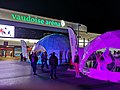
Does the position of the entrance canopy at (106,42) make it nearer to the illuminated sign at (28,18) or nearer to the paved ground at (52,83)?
the paved ground at (52,83)

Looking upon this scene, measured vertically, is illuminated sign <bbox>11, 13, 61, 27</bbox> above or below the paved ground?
above

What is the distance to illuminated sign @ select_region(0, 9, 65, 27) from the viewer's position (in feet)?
150

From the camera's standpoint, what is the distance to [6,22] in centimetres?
4712

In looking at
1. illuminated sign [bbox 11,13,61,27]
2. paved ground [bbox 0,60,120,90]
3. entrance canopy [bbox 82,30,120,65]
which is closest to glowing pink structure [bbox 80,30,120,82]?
entrance canopy [bbox 82,30,120,65]

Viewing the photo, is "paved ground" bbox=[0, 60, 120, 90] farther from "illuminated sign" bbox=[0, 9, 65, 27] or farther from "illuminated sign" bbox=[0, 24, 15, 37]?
"illuminated sign" bbox=[0, 24, 15, 37]

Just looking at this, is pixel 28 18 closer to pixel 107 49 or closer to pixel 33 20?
pixel 33 20

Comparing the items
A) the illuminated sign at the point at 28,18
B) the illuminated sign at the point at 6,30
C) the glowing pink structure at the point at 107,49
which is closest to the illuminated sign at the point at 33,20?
the illuminated sign at the point at 28,18

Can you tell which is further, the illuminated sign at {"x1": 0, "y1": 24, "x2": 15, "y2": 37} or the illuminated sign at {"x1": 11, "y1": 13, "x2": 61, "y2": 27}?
the illuminated sign at {"x1": 0, "y1": 24, "x2": 15, "y2": 37}

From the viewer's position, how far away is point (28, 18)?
167ft

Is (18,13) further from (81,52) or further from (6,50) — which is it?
(81,52)

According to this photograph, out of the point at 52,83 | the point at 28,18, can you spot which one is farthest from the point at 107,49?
the point at 28,18

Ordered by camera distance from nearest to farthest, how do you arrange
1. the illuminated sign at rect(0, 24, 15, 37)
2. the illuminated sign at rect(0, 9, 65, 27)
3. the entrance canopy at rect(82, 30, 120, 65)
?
the entrance canopy at rect(82, 30, 120, 65)
the illuminated sign at rect(0, 9, 65, 27)
the illuminated sign at rect(0, 24, 15, 37)

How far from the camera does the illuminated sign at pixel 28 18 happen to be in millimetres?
45847

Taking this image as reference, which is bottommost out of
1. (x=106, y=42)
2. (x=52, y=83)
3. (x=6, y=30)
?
(x=52, y=83)
